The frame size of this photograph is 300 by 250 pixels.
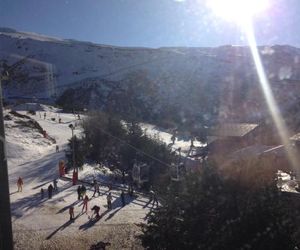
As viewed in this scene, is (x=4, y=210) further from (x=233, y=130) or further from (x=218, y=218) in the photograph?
(x=233, y=130)

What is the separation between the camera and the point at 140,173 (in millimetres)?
42812

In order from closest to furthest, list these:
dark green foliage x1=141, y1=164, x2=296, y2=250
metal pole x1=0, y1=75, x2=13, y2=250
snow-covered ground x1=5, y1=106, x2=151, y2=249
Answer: metal pole x1=0, y1=75, x2=13, y2=250
dark green foliage x1=141, y1=164, x2=296, y2=250
snow-covered ground x1=5, y1=106, x2=151, y2=249

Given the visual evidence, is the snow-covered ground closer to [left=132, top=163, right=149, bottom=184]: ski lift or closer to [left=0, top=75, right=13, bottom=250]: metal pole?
[left=132, top=163, right=149, bottom=184]: ski lift

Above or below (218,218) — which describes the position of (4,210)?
above

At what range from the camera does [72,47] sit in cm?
14238

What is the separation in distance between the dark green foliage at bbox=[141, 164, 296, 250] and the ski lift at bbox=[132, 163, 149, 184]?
81.7ft

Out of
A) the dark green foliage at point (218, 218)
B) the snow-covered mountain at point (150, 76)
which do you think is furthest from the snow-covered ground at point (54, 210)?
the snow-covered mountain at point (150, 76)

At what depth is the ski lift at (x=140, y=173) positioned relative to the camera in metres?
41.8

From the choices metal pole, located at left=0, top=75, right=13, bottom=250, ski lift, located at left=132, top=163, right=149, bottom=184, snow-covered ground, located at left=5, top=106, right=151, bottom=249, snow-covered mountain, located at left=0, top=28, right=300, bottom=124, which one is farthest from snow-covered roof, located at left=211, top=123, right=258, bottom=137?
snow-covered mountain, located at left=0, top=28, right=300, bottom=124

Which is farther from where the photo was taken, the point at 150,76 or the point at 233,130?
the point at 150,76

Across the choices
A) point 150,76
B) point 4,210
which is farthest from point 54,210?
point 150,76

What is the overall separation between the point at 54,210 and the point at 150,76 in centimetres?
9375

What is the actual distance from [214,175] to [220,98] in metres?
98.6

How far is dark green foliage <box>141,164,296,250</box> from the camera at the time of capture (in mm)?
13961
